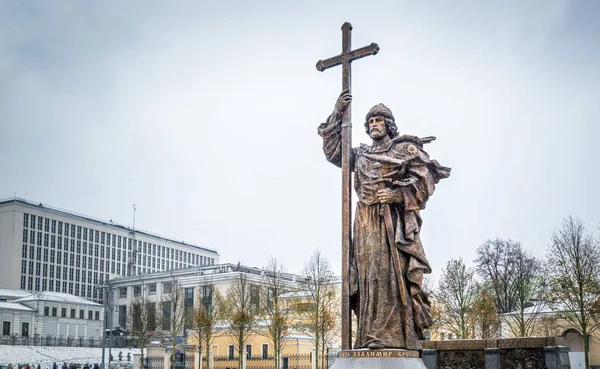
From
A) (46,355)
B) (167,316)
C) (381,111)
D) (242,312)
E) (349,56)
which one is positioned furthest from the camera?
(167,316)

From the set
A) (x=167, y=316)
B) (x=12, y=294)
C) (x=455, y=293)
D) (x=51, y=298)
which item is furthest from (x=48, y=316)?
(x=455, y=293)

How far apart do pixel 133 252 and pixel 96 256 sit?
6335 millimetres

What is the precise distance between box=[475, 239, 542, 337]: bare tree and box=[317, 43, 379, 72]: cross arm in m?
35.1

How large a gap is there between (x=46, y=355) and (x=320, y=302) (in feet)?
102

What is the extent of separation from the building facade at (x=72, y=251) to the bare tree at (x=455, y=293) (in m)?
73.1

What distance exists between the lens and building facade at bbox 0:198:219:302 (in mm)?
99438

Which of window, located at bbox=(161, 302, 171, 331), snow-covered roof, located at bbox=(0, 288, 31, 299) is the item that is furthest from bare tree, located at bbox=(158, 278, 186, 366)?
snow-covered roof, located at bbox=(0, 288, 31, 299)

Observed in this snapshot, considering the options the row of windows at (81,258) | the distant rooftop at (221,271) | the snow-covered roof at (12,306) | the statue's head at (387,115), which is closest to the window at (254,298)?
the distant rooftop at (221,271)

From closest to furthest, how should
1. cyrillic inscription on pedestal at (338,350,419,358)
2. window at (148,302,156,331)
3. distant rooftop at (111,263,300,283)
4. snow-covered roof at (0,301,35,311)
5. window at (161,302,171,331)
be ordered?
cyrillic inscription on pedestal at (338,350,419,358) → window at (148,302,156,331) → window at (161,302,171,331) → distant rooftop at (111,263,300,283) → snow-covered roof at (0,301,35,311)

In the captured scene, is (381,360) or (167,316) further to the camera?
(167,316)

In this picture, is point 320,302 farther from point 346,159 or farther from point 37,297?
point 37,297

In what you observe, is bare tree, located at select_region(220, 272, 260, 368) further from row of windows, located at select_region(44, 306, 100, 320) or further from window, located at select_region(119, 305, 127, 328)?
window, located at select_region(119, 305, 127, 328)

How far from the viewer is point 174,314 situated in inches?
2135

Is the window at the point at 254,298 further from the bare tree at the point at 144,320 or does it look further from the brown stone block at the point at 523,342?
the brown stone block at the point at 523,342
